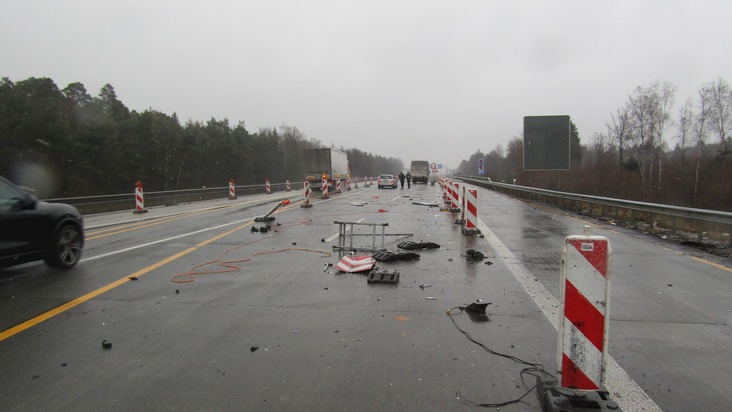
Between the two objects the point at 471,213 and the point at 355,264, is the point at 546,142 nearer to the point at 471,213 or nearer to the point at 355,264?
the point at 471,213

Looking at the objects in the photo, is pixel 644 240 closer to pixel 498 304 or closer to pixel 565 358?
pixel 498 304

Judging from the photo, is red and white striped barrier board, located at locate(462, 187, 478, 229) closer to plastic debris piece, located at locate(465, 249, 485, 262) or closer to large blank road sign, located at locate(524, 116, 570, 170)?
plastic debris piece, located at locate(465, 249, 485, 262)

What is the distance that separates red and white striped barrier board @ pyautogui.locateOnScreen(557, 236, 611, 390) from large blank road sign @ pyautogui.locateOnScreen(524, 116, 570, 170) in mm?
28771

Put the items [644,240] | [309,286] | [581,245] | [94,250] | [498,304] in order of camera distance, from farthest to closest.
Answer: [644,240] → [94,250] → [309,286] → [498,304] → [581,245]

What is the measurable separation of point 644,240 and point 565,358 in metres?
9.79

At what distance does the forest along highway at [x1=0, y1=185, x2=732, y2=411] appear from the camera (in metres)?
3.21

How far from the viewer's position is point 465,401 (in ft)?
10.1

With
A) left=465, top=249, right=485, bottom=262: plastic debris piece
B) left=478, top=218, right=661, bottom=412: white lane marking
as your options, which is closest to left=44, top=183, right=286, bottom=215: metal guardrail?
left=465, top=249, right=485, bottom=262: plastic debris piece

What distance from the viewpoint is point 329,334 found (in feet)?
14.4

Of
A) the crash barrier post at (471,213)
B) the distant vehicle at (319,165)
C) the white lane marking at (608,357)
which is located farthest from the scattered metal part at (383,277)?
the distant vehicle at (319,165)

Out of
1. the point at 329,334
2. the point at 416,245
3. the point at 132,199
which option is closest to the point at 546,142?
the point at 416,245

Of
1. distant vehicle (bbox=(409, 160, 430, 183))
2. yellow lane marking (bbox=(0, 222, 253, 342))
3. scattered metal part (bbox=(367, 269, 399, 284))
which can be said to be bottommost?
yellow lane marking (bbox=(0, 222, 253, 342))

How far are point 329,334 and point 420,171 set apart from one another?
5906 cm

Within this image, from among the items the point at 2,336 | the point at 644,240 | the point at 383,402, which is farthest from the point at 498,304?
the point at 644,240
